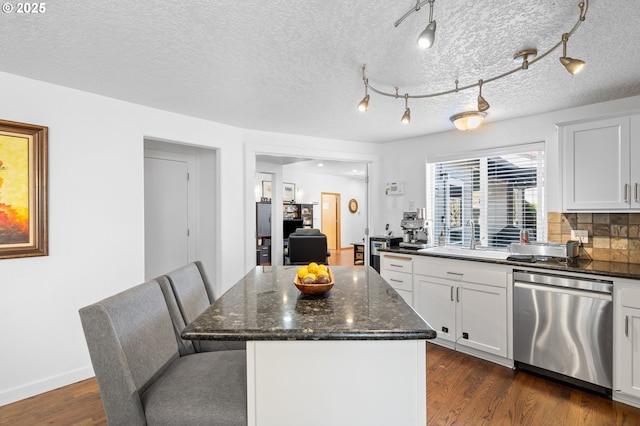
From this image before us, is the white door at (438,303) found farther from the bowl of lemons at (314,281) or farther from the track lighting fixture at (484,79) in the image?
the bowl of lemons at (314,281)

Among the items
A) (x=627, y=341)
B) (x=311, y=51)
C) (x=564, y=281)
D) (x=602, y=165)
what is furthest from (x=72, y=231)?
(x=602, y=165)

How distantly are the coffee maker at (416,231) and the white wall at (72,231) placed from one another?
278 centimetres

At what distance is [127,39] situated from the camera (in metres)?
1.79

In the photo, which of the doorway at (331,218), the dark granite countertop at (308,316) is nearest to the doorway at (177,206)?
the dark granite countertop at (308,316)

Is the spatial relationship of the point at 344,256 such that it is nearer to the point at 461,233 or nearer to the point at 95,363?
the point at 461,233

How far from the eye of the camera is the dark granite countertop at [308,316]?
1094 millimetres

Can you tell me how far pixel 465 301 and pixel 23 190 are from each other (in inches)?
145

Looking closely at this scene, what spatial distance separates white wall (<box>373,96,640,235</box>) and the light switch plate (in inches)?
10.2

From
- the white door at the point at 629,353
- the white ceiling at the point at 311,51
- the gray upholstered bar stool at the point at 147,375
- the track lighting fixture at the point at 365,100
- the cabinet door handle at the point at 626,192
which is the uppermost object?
the white ceiling at the point at 311,51

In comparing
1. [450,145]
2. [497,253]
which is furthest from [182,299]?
[450,145]

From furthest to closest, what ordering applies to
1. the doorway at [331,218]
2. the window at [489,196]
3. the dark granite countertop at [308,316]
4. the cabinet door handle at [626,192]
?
the doorway at [331,218] < the window at [489,196] < the cabinet door handle at [626,192] < the dark granite countertop at [308,316]

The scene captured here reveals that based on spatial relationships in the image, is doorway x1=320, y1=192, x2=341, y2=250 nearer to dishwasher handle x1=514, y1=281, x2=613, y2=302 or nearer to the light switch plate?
the light switch plate

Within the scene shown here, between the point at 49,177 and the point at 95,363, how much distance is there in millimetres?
1978

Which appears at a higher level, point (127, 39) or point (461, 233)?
point (127, 39)
